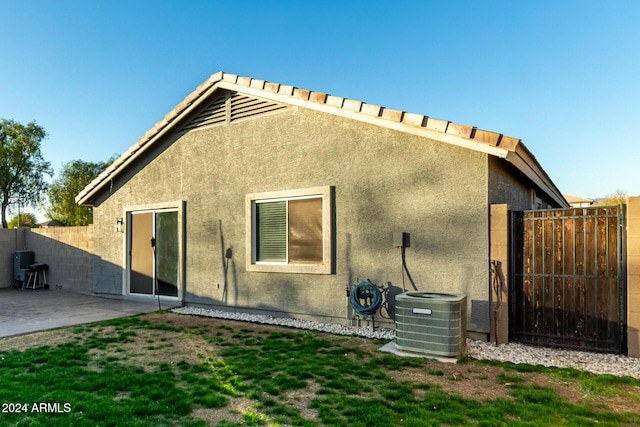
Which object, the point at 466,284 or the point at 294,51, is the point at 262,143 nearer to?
the point at 466,284

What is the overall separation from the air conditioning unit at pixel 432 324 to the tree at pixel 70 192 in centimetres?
3187

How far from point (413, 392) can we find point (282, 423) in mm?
1490

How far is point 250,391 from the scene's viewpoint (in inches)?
158

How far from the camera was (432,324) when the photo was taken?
5.29m

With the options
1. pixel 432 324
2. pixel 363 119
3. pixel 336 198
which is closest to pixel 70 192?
pixel 336 198

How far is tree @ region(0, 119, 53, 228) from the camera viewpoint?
28016 mm

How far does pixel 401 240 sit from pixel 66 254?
12066 millimetres

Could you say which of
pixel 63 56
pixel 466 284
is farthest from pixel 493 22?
pixel 63 56

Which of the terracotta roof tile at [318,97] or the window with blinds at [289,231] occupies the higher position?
the terracotta roof tile at [318,97]

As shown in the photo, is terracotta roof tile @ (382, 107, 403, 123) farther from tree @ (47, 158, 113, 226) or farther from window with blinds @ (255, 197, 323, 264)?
tree @ (47, 158, 113, 226)

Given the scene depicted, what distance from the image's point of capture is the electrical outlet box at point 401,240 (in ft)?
21.6

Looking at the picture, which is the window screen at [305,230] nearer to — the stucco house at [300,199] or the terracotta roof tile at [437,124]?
the stucco house at [300,199]

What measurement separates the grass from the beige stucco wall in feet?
5.34

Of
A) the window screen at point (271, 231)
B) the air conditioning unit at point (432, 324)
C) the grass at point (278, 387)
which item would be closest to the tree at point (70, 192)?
the window screen at point (271, 231)
